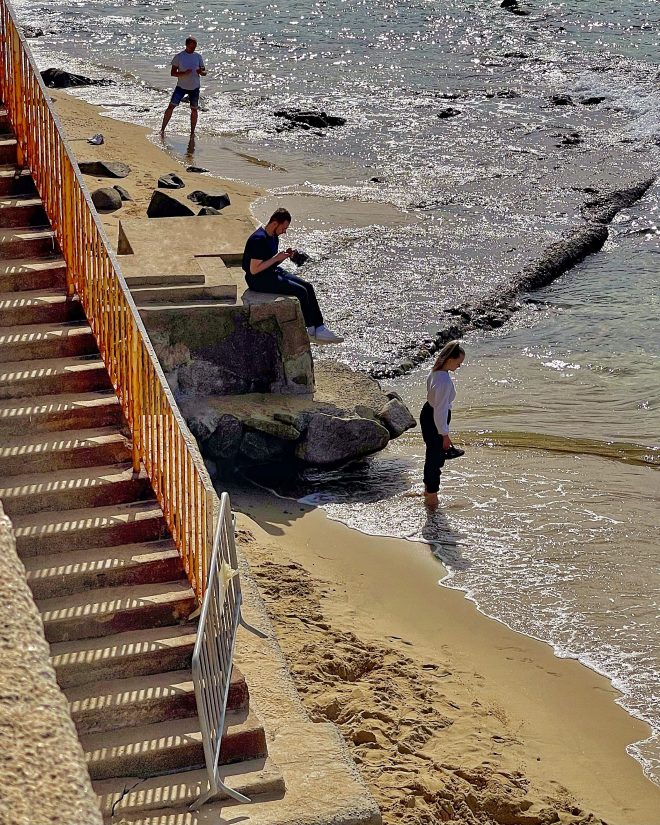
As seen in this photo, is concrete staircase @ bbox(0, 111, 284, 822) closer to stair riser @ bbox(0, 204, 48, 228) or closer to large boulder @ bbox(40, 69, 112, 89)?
stair riser @ bbox(0, 204, 48, 228)

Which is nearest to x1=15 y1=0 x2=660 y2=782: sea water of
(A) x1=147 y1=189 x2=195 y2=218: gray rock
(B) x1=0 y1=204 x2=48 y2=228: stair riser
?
(A) x1=147 y1=189 x2=195 y2=218: gray rock

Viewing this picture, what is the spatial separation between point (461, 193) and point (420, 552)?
37.4 ft

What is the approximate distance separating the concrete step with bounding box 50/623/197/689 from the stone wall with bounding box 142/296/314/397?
484cm

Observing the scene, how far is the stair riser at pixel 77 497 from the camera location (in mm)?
6879

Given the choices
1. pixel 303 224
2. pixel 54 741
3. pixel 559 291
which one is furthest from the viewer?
pixel 303 224

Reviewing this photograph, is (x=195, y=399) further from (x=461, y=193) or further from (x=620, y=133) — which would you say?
(x=620, y=133)

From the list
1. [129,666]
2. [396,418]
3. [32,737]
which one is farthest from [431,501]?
[32,737]

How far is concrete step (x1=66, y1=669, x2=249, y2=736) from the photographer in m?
6.21

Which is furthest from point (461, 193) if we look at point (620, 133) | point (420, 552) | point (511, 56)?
point (511, 56)

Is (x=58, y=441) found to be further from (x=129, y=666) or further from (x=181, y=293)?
(x=181, y=293)

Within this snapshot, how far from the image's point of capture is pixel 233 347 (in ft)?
37.1

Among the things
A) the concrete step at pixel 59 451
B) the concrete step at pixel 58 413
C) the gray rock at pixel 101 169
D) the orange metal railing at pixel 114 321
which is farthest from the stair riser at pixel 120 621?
the gray rock at pixel 101 169

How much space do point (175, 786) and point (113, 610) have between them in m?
0.98

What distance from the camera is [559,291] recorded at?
664 inches
